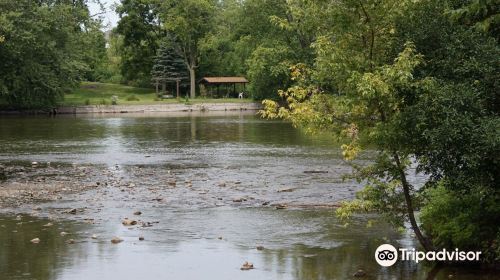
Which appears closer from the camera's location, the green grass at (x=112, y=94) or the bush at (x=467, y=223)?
the bush at (x=467, y=223)

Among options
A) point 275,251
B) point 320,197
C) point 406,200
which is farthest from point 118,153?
point 406,200

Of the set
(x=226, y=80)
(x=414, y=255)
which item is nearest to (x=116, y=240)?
(x=414, y=255)

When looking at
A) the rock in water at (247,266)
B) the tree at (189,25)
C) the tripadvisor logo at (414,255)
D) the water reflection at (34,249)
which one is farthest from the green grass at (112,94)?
the tripadvisor logo at (414,255)

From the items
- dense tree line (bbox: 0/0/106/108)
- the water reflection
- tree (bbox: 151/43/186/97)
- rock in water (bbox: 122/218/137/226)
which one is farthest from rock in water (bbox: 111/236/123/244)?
tree (bbox: 151/43/186/97)

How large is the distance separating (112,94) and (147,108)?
14.7 m

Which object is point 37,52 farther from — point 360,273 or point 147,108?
point 360,273

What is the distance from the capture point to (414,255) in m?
12.0

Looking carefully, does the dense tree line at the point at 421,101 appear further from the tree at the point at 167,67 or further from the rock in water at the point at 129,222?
the tree at the point at 167,67

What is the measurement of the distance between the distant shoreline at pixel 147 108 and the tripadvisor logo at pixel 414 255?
5930cm

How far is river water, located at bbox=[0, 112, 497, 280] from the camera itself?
11.7 metres

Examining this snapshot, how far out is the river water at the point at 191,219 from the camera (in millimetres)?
11680

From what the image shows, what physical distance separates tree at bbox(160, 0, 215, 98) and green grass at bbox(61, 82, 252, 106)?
7.04m

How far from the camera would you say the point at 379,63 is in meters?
11.1

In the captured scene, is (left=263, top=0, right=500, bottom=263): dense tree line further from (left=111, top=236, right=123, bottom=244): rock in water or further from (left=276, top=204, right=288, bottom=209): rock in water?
(left=276, top=204, right=288, bottom=209): rock in water
